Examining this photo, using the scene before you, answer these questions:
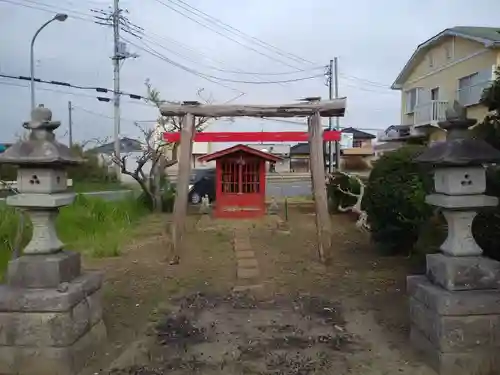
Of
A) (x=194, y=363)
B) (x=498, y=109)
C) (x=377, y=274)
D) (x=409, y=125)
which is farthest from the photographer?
(x=409, y=125)

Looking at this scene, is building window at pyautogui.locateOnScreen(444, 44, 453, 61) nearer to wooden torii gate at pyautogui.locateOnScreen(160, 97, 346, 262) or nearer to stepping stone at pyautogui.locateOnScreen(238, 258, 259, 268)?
wooden torii gate at pyautogui.locateOnScreen(160, 97, 346, 262)

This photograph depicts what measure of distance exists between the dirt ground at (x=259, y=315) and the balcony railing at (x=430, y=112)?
13.9 meters

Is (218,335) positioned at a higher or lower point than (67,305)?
lower

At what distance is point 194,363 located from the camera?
12.2 ft

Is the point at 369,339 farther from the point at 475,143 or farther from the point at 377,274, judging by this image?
the point at 377,274

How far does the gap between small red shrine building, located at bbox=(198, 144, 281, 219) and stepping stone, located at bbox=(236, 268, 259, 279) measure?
6737mm

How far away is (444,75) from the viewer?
2066cm

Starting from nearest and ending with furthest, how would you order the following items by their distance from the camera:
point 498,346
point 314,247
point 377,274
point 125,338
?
point 498,346 → point 125,338 → point 377,274 → point 314,247

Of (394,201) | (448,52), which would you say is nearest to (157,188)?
(394,201)

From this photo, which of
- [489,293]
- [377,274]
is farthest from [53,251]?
[377,274]

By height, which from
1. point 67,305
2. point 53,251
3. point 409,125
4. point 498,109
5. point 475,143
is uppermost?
point 409,125

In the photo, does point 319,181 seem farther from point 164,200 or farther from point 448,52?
point 448,52

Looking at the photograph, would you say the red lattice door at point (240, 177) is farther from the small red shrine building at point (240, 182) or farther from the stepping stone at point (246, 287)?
the stepping stone at point (246, 287)

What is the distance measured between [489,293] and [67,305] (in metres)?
2.97
